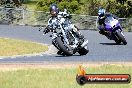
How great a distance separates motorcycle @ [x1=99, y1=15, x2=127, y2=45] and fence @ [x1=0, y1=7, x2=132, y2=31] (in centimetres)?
895

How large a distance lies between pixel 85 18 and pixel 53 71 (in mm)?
20481

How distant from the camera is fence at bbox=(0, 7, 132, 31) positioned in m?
31.5

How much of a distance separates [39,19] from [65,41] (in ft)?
55.1

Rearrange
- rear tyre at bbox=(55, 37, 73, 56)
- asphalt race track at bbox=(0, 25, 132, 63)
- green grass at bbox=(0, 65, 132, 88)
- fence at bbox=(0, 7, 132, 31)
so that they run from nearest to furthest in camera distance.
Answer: green grass at bbox=(0, 65, 132, 88)
asphalt race track at bbox=(0, 25, 132, 63)
rear tyre at bbox=(55, 37, 73, 56)
fence at bbox=(0, 7, 132, 31)

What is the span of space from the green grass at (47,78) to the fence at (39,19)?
63.2 feet

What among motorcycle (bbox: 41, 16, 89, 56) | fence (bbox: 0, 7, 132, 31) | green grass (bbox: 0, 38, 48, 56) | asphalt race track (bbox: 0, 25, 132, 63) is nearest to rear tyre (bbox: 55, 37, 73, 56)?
motorcycle (bbox: 41, 16, 89, 56)

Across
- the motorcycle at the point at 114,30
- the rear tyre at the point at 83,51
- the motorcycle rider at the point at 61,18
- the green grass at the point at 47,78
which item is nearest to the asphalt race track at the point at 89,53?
the rear tyre at the point at 83,51

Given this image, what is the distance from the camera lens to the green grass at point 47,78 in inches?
353

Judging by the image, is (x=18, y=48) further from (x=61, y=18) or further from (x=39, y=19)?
(x=39, y=19)

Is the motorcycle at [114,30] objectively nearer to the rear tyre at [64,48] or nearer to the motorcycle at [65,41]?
the motorcycle at [65,41]

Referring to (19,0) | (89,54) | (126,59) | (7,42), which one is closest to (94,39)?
(7,42)

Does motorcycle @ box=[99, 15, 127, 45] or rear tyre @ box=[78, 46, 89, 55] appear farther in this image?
motorcycle @ box=[99, 15, 127, 45]

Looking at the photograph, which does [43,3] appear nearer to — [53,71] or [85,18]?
[85,18]

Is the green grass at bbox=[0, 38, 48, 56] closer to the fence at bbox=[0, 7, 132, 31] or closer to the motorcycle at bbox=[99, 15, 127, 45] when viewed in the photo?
the motorcycle at bbox=[99, 15, 127, 45]
